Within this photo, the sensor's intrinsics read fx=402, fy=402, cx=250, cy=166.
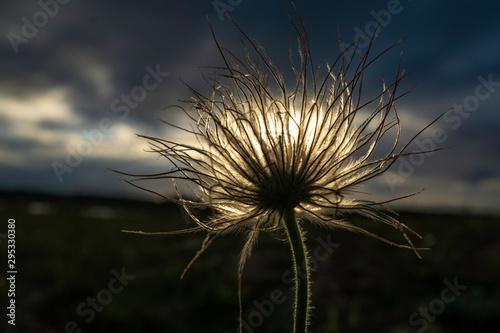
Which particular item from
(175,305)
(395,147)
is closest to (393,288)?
(175,305)

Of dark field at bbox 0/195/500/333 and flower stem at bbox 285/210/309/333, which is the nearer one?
flower stem at bbox 285/210/309/333

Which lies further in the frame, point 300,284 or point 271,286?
point 271,286

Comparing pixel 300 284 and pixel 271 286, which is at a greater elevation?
pixel 271 286

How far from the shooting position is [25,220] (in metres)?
14.5

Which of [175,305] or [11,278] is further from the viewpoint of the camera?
[11,278]

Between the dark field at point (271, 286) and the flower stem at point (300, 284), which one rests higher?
the dark field at point (271, 286)

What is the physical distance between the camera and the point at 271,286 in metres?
7.40

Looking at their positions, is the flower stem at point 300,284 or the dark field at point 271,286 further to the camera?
the dark field at point 271,286

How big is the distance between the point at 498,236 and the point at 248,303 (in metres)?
5.24

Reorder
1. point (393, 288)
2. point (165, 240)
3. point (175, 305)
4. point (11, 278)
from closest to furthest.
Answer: point (393, 288)
point (175, 305)
point (11, 278)
point (165, 240)

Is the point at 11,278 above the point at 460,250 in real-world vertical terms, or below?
above

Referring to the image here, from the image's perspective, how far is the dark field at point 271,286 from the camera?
239 inches

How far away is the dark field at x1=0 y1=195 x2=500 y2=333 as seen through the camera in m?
6.07

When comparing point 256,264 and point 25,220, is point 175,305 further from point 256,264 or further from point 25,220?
point 25,220
